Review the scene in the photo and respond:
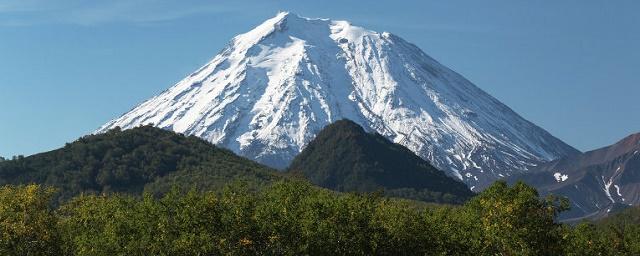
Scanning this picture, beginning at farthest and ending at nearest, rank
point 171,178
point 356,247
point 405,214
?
point 171,178
point 405,214
point 356,247

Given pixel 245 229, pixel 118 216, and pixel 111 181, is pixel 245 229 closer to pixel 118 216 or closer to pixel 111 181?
pixel 118 216

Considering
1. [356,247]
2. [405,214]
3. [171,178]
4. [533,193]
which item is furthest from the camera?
[171,178]

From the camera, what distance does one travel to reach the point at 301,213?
6825 cm

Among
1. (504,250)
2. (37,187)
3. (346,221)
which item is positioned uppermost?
(37,187)

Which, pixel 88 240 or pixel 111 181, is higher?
pixel 111 181

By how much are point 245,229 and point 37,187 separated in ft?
48.7

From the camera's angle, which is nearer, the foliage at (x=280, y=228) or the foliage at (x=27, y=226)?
the foliage at (x=280, y=228)

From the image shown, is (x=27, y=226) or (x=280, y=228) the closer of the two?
(x=27, y=226)

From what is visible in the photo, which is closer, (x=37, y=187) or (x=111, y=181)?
(x=37, y=187)

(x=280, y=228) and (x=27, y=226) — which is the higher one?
(x=27, y=226)

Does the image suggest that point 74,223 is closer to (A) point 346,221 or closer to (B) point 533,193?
(A) point 346,221

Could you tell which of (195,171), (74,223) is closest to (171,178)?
(195,171)

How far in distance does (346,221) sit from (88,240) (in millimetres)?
15888

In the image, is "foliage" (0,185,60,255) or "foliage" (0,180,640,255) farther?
"foliage" (0,185,60,255)
